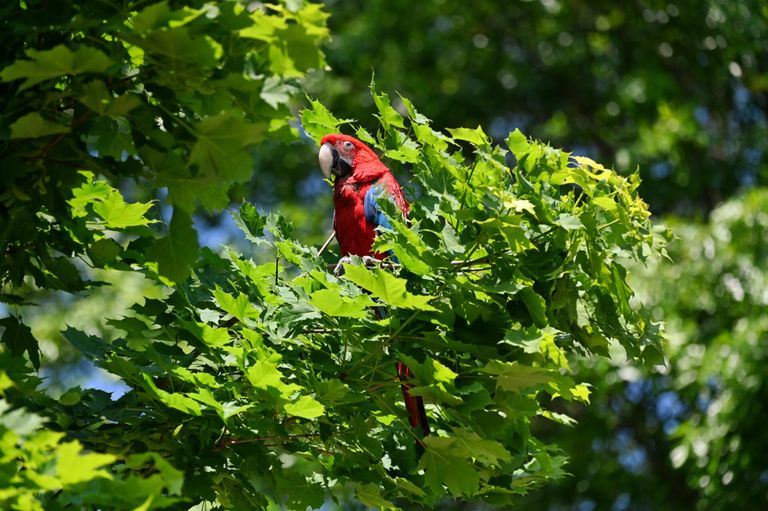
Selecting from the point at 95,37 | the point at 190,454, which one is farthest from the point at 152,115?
the point at 190,454

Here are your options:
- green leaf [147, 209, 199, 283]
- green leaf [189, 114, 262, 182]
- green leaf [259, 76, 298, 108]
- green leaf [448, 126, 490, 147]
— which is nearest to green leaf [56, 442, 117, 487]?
green leaf [147, 209, 199, 283]

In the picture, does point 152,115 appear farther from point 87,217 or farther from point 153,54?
point 87,217

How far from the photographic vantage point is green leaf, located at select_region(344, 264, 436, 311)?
177 cm

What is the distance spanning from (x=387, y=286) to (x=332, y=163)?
1231mm

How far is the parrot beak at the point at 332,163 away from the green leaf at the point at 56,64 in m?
1.41

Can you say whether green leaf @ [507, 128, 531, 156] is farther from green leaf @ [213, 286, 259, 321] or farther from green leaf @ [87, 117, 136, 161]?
green leaf @ [87, 117, 136, 161]

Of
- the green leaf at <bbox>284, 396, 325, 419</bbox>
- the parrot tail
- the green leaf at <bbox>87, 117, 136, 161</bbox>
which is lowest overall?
the parrot tail

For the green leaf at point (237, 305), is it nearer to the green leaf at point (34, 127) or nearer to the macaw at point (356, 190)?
the green leaf at point (34, 127)

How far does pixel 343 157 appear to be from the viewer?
2.97 meters

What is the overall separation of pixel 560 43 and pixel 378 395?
6864 millimetres

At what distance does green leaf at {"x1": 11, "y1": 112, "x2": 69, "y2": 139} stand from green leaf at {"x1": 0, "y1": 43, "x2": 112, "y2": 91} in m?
0.06

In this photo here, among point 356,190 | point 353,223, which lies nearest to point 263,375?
point 353,223

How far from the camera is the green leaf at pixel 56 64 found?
1.49m

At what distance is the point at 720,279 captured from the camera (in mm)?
5750
